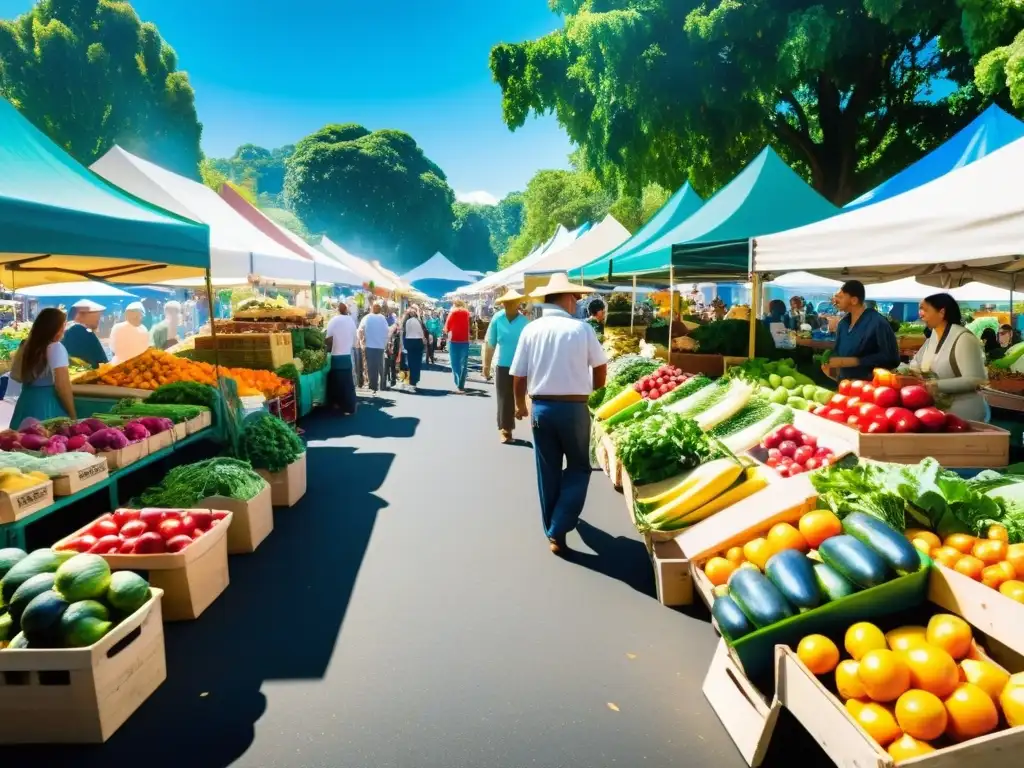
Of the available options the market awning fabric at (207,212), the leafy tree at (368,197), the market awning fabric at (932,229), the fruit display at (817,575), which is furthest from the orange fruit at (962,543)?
the leafy tree at (368,197)

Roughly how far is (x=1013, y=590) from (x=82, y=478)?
522 cm

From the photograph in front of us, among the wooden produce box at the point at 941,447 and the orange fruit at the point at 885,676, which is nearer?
the orange fruit at the point at 885,676

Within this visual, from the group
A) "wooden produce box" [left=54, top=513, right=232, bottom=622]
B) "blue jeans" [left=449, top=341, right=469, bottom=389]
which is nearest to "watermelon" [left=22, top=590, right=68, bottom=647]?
"wooden produce box" [left=54, top=513, right=232, bottom=622]

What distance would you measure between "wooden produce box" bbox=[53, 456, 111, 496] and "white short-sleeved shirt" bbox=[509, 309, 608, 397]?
3.09 m

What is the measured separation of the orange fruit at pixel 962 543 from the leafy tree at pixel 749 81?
12.8 m

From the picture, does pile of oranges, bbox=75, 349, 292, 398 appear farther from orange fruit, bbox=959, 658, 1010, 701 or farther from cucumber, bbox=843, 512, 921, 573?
orange fruit, bbox=959, 658, 1010, 701

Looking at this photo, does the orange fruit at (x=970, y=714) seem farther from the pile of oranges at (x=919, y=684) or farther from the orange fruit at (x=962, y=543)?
the orange fruit at (x=962, y=543)

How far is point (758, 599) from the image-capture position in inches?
118

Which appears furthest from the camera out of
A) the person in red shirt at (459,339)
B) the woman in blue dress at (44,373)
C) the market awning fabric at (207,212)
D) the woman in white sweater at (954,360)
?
the person in red shirt at (459,339)

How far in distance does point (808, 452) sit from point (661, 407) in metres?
1.79

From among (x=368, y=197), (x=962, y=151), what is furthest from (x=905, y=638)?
(x=368, y=197)

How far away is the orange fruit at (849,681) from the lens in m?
2.54

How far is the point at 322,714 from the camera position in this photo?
3164 millimetres

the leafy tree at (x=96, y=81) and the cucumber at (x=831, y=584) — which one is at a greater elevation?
the leafy tree at (x=96, y=81)
